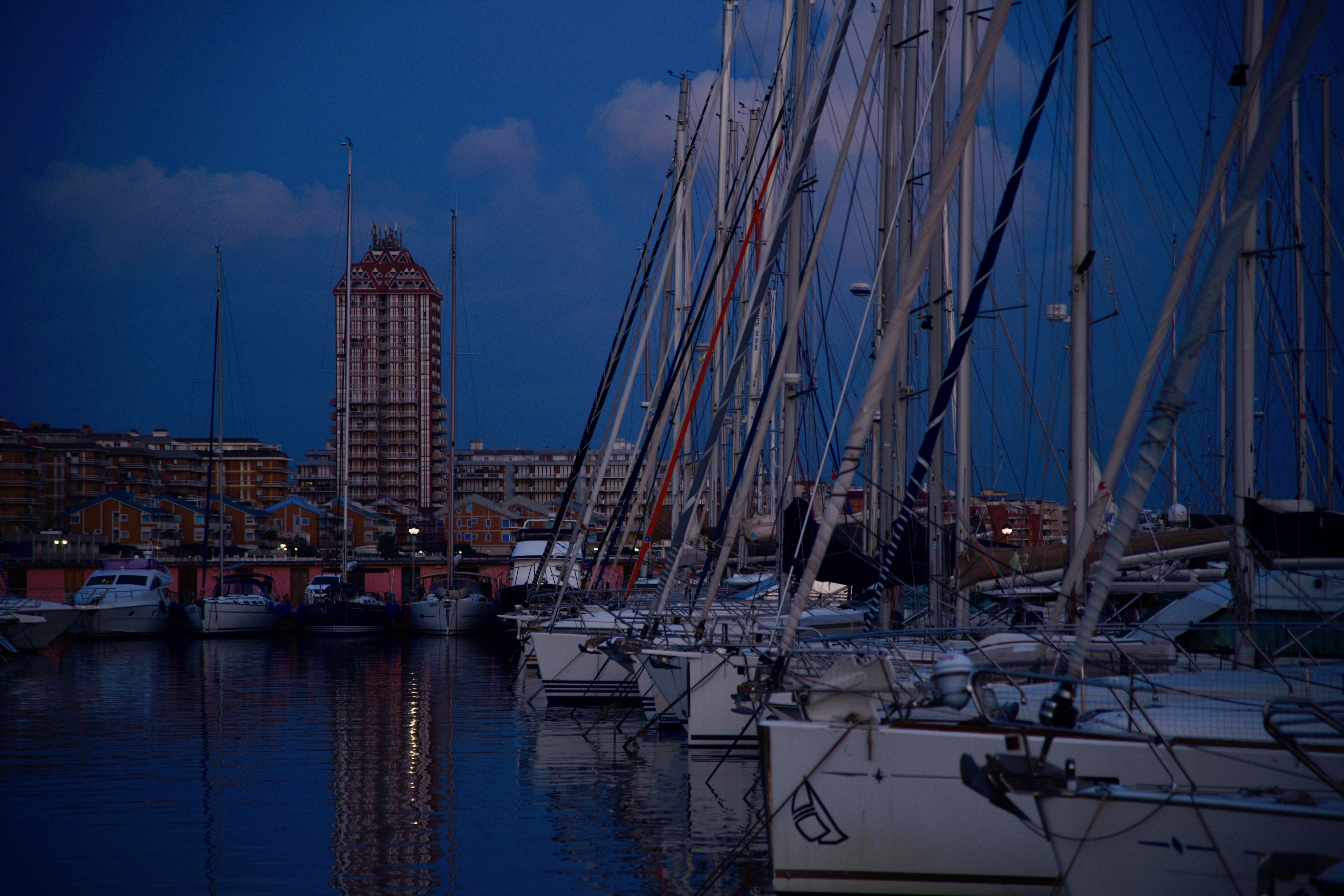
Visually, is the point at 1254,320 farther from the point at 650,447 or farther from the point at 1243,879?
the point at 650,447

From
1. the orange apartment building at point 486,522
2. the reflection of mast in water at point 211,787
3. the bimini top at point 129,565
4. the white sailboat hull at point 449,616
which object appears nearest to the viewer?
the reflection of mast in water at point 211,787

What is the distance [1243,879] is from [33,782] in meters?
14.4

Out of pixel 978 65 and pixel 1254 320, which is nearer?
pixel 978 65

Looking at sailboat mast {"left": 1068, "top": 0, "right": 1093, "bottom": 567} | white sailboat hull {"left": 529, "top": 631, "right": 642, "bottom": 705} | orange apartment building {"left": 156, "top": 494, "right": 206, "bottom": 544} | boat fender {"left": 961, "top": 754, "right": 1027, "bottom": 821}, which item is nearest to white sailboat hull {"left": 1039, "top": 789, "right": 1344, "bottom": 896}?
boat fender {"left": 961, "top": 754, "right": 1027, "bottom": 821}

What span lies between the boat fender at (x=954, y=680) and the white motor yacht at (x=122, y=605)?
47378 millimetres

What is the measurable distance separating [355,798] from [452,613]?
3839 cm

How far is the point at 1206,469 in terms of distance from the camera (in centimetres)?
2733

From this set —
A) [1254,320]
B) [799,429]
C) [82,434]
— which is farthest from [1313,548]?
[82,434]

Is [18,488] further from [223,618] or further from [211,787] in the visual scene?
[211,787]

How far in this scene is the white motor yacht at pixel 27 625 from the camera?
123 ft

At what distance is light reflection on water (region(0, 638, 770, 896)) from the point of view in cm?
1098

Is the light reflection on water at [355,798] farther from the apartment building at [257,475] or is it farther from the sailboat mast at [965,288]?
the apartment building at [257,475]

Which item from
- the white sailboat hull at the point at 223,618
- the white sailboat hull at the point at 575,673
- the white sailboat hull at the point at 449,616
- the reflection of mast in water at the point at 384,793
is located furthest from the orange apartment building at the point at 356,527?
the white sailboat hull at the point at 575,673

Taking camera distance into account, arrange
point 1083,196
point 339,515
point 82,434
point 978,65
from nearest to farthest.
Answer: point 978,65, point 1083,196, point 339,515, point 82,434
